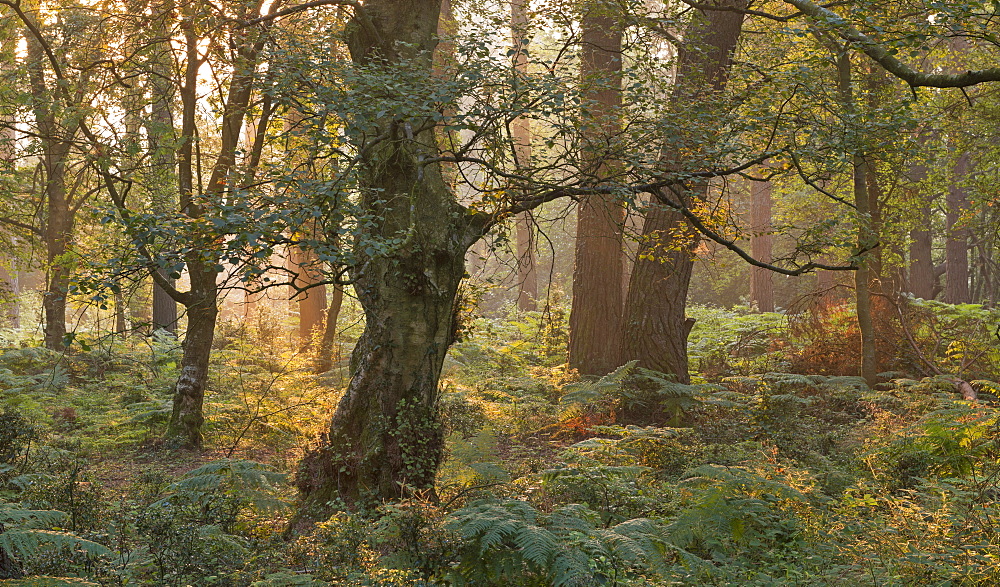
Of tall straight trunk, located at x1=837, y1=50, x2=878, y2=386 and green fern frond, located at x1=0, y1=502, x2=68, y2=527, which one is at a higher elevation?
tall straight trunk, located at x1=837, y1=50, x2=878, y2=386

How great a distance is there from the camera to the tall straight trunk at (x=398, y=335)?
6016 millimetres

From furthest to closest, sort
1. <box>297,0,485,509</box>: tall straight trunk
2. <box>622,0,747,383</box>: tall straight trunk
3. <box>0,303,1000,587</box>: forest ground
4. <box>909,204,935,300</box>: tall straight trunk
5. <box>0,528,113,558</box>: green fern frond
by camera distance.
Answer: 1. <box>909,204,935,300</box>: tall straight trunk
2. <box>622,0,747,383</box>: tall straight trunk
3. <box>297,0,485,509</box>: tall straight trunk
4. <box>0,303,1000,587</box>: forest ground
5. <box>0,528,113,558</box>: green fern frond

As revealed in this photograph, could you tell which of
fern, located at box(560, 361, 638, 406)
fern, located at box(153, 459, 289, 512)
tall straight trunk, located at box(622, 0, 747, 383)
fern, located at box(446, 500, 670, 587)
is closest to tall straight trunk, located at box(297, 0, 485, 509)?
fern, located at box(153, 459, 289, 512)

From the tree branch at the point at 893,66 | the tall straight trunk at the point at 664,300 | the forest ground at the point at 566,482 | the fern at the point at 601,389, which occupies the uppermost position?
the tree branch at the point at 893,66

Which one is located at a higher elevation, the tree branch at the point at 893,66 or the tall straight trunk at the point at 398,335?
the tree branch at the point at 893,66

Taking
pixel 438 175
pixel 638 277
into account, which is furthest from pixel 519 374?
pixel 438 175

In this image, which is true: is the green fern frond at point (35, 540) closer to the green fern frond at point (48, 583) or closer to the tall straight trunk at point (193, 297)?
the green fern frond at point (48, 583)

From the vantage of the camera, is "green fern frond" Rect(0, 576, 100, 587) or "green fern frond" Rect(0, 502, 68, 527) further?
"green fern frond" Rect(0, 502, 68, 527)

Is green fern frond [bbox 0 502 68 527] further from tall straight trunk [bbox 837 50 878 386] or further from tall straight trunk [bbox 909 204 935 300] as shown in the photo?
tall straight trunk [bbox 909 204 935 300]

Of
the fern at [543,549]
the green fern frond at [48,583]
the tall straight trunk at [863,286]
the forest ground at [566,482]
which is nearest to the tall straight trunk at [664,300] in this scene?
the forest ground at [566,482]

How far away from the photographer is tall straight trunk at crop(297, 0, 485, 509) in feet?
19.7

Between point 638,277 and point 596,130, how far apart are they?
3.71 metres

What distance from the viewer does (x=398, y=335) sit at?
20.4 feet

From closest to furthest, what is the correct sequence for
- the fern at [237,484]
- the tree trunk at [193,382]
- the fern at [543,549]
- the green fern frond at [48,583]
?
the green fern frond at [48,583] → the fern at [543,549] → the fern at [237,484] → the tree trunk at [193,382]
